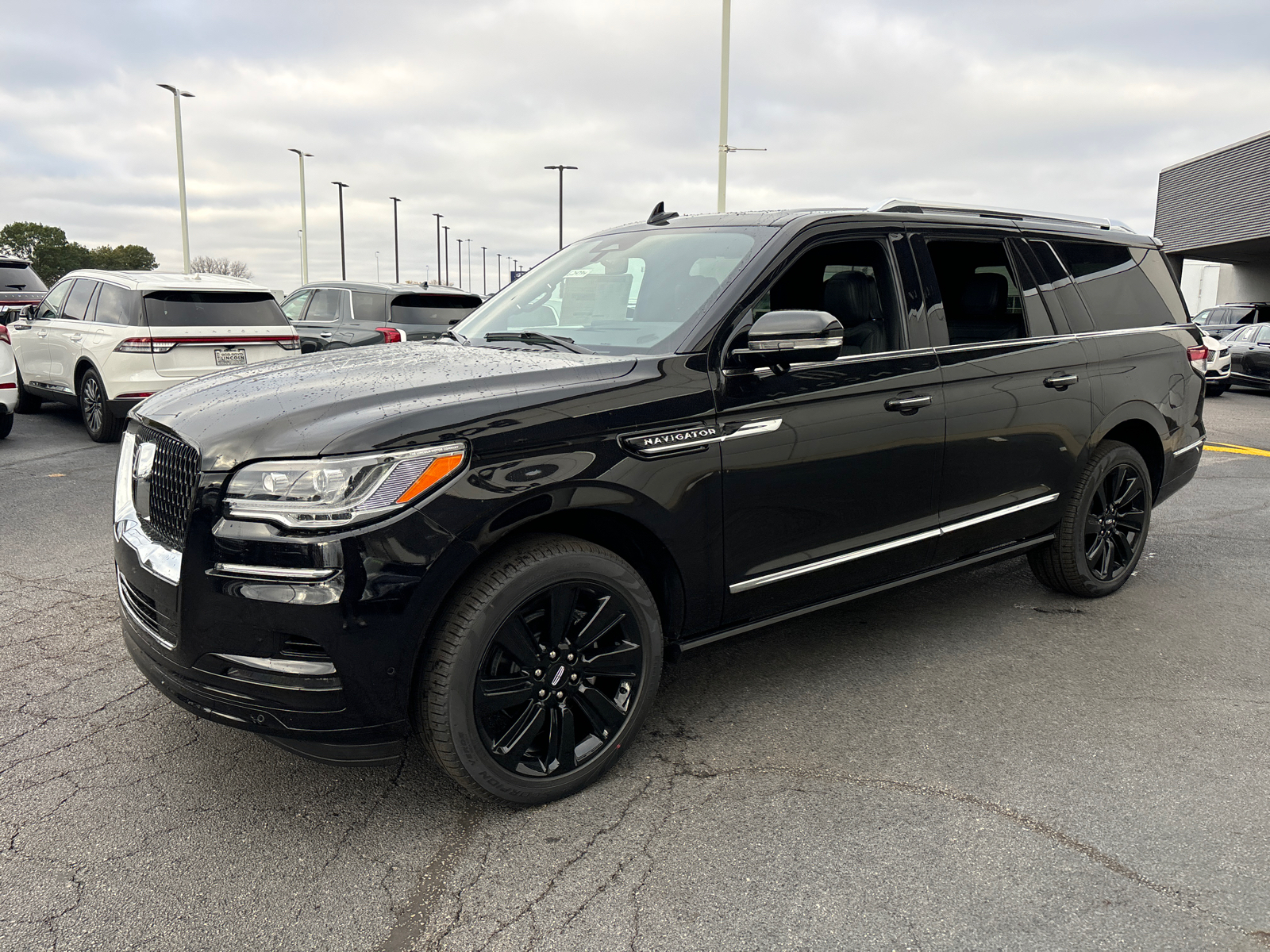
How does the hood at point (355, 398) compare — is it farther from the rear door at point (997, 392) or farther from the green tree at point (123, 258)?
the green tree at point (123, 258)

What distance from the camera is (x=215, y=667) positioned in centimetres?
259

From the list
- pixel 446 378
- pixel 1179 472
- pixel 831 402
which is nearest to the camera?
pixel 446 378

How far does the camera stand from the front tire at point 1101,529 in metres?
4.65

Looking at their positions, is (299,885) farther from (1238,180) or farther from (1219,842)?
(1238,180)

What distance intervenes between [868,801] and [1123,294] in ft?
10.8

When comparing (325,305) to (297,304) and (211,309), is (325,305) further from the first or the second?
(211,309)

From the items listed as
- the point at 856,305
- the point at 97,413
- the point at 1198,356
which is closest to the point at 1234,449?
the point at 1198,356

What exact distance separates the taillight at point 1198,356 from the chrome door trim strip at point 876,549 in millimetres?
1438

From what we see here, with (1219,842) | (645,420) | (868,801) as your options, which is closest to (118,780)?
(645,420)

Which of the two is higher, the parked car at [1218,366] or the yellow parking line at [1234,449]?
the parked car at [1218,366]

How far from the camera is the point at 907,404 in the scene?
12.1 feet

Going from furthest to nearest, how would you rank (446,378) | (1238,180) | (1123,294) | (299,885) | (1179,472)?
(1238,180), (1179,472), (1123,294), (446,378), (299,885)

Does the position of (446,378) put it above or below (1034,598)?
above

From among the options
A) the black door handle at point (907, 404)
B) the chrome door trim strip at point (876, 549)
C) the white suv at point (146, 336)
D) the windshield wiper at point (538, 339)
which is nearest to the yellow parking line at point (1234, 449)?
the chrome door trim strip at point (876, 549)
